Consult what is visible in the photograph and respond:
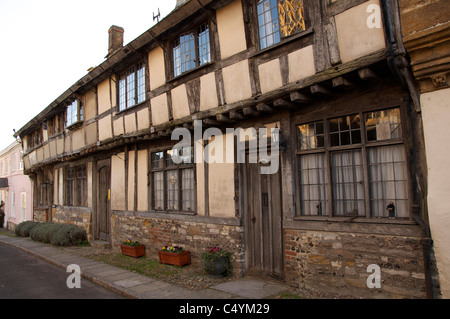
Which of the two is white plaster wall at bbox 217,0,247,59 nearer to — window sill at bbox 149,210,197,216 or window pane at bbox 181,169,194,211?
window pane at bbox 181,169,194,211

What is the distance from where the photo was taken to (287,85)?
6074 millimetres

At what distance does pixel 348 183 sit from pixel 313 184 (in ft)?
2.16

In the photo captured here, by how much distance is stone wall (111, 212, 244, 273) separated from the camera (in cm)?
737

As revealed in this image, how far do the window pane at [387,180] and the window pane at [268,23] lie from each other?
9.55ft

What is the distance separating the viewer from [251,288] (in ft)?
20.9

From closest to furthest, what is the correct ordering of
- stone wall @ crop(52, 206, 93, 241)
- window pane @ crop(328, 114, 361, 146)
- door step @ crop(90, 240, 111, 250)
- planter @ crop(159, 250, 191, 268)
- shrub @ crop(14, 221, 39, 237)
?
window pane @ crop(328, 114, 361, 146)
planter @ crop(159, 250, 191, 268)
door step @ crop(90, 240, 111, 250)
stone wall @ crop(52, 206, 93, 241)
shrub @ crop(14, 221, 39, 237)

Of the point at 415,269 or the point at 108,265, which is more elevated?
→ the point at 415,269

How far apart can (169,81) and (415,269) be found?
7063mm

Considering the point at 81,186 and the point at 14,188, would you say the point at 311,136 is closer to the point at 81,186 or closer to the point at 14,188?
the point at 81,186

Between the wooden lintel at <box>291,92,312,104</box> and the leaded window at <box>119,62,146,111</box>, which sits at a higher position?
the leaded window at <box>119,62,146,111</box>

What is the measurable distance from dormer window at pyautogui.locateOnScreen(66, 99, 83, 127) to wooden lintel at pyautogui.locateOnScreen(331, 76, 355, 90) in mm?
11506

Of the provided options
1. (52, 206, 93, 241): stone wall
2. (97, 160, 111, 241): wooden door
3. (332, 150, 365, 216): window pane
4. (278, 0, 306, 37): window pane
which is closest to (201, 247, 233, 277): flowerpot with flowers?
(332, 150, 365, 216): window pane
